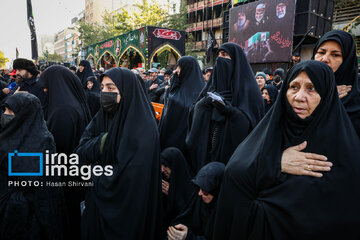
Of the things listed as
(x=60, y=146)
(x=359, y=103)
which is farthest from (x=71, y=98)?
(x=359, y=103)

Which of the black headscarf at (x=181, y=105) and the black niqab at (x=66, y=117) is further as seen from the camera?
the black headscarf at (x=181, y=105)

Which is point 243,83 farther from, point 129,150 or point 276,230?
point 276,230

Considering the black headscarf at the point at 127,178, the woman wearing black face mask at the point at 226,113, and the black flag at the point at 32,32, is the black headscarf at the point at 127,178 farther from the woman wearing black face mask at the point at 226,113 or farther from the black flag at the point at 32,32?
the black flag at the point at 32,32

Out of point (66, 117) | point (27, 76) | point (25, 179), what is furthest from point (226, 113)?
point (27, 76)

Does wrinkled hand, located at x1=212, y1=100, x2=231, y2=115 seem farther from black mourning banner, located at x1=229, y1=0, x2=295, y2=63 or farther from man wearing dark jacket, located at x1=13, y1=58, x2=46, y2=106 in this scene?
black mourning banner, located at x1=229, y1=0, x2=295, y2=63

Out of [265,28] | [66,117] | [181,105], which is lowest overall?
[66,117]

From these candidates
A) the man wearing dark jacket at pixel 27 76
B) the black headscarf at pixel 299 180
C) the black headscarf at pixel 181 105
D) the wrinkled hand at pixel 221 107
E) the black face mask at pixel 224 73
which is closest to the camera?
the black headscarf at pixel 299 180

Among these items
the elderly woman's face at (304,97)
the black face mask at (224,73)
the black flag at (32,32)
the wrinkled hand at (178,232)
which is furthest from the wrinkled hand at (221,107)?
the black flag at (32,32)

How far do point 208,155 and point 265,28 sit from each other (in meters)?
13.1

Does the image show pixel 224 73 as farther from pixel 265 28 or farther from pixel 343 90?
pixel 265 28

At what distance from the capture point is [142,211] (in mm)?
1901

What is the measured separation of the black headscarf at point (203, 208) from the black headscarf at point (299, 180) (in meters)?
0.39

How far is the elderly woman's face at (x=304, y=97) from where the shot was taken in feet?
4.33

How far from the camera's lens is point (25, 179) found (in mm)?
1883
